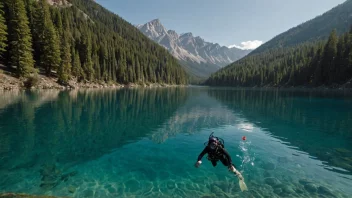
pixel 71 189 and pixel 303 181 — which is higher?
pixel 71 189

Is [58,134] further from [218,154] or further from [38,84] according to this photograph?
[38,84]

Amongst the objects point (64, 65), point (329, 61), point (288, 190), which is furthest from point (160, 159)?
point (329, 61)

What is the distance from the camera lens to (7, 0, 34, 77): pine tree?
5828 cm

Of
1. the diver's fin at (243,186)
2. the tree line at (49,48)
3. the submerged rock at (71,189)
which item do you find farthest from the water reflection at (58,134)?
the tree line at (49,48)

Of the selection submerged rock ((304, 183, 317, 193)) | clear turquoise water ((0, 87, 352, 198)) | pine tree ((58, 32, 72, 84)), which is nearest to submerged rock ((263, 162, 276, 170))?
clear turquoise water ((0, 87, 352, 198))

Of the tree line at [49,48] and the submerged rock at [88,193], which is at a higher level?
→ the tree line at [49,48]

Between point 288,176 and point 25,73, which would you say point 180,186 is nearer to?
point 288,176

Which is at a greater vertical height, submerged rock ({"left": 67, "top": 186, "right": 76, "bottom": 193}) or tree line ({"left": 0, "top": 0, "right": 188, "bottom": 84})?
tree line ({"left": 0, "top": 0, "right": 188, "bottom": 84})

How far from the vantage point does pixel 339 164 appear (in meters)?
15.1

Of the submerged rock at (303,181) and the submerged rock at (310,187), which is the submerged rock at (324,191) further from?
the submerged rock at (303,181)

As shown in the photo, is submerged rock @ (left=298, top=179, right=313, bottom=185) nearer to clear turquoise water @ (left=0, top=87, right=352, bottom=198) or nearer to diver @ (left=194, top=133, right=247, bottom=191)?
clear turquoise water @ (left=0, top=87, right=352, bottom=198)

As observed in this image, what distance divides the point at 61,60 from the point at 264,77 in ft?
565

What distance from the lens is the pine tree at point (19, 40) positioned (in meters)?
58.3

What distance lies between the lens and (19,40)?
60.0 metres
